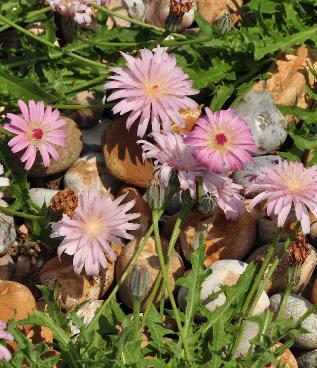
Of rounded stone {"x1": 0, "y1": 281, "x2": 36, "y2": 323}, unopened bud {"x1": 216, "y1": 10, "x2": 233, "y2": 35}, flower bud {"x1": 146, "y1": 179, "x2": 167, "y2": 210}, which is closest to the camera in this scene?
flower bud {"x1": 146, "y1": 179, "x2": 167, "y2": 210}

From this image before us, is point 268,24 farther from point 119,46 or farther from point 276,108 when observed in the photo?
point 119,46

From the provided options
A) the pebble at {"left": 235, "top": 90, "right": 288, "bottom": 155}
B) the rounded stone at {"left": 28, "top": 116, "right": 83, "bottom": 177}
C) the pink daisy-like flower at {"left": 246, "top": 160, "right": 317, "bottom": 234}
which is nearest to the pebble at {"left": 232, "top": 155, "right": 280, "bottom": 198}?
the pebble at {"left": 235, "top": 90, "right": 288, "bottom": 155}

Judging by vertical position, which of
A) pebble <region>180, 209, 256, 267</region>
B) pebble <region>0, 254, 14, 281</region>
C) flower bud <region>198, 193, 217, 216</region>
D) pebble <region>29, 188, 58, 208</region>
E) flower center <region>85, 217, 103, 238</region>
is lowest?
pebble <region>0, 254, 14, 281</region>

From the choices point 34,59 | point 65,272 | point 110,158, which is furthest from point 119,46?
point 65,272

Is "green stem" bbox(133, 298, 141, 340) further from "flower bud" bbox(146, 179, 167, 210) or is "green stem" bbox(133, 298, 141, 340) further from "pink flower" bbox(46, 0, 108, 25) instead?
"pink flower" bbox(46, 0, 108, 25)

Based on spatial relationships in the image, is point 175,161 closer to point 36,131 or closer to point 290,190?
point 290,190

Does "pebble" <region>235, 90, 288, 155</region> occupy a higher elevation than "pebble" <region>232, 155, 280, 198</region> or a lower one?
higher

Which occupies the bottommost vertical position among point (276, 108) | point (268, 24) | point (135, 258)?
point (135, 258)
